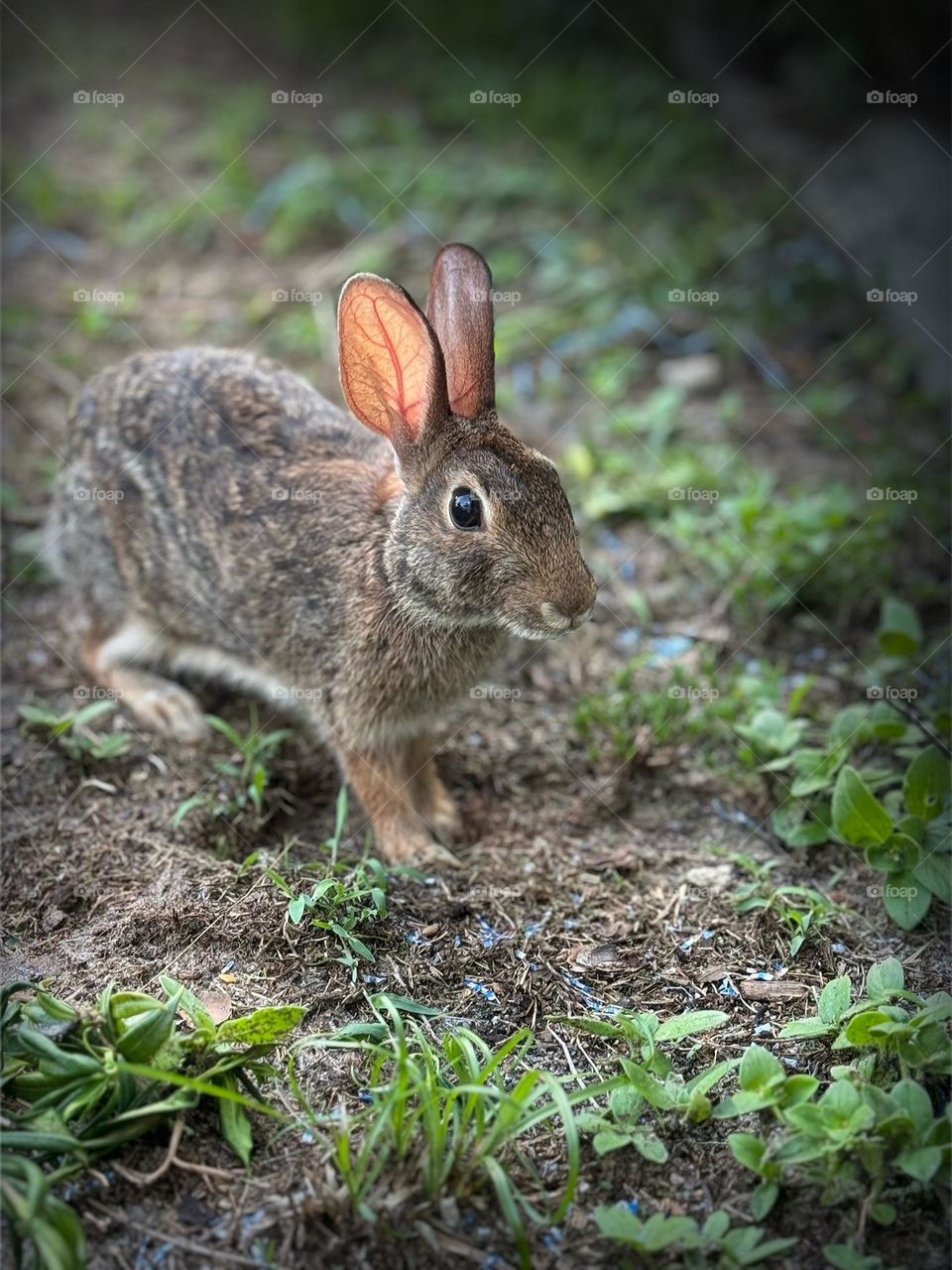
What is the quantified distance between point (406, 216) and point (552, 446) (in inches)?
100

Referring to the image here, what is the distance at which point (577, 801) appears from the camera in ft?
16.4

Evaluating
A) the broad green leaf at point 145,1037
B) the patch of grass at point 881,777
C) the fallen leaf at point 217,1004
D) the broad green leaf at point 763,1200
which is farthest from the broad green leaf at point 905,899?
the broad green leaf at point 145,1037

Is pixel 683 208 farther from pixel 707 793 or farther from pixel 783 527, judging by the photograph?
pixel 707 793

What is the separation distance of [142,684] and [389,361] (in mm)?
2088

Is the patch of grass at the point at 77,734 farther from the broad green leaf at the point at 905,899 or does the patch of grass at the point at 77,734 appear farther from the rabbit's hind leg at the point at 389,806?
the broad green leaf at the point at 905,899

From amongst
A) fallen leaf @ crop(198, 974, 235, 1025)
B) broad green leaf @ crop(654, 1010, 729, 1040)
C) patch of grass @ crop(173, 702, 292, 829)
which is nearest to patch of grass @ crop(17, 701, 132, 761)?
patch of grass @ crop(173, 702, 292, 829)

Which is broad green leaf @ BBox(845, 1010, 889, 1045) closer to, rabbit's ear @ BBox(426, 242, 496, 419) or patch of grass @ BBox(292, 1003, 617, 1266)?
patch of grass @ BBox(292, 1003, 617, 1266)

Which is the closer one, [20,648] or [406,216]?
[20,648]

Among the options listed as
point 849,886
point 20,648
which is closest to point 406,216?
point 20,648

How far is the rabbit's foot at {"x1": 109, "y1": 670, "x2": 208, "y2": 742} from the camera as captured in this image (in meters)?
5.23

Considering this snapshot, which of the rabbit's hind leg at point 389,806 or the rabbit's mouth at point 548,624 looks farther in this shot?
the rabbit's hind leg at point 389,806

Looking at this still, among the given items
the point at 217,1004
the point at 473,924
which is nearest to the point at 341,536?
the point at 473,924

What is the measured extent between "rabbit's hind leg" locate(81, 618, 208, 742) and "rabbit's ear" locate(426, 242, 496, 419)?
6.31 ft

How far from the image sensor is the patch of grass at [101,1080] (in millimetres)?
2904
